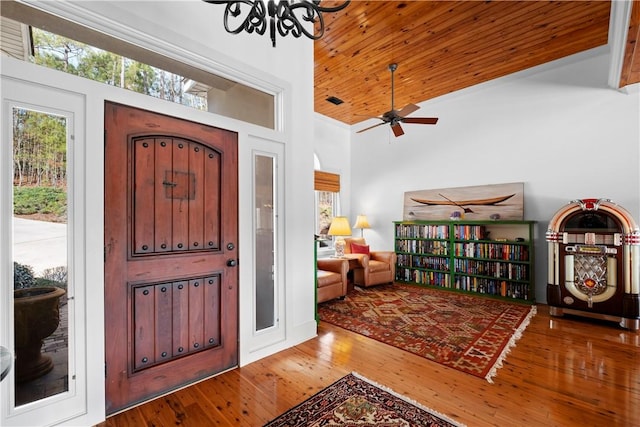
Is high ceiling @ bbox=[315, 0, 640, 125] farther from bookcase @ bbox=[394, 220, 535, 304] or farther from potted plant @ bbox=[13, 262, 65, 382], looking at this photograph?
potted plant @ bbox=[13, 262, 65, 382]

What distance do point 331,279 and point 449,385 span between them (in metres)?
2.25

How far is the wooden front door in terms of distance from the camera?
6.42ft

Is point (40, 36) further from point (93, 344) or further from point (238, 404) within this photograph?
point (238, 404)

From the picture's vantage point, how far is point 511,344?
9.78 feet

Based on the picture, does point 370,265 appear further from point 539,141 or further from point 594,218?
point 539,141

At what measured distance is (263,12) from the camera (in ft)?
5.62

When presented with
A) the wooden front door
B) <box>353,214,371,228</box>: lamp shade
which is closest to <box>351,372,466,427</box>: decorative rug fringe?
the wooden front door

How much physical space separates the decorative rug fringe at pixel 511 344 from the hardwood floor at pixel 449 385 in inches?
1.9

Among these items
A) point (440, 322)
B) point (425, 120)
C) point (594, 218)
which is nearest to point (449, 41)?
point (425, 120)

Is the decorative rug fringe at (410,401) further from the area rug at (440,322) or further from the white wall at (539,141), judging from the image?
the white wall at (539,141)

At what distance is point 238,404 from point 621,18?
448 cm

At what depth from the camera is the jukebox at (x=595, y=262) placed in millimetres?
3344

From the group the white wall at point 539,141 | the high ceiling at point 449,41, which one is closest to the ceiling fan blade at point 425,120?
the high ceiling at point 449,41

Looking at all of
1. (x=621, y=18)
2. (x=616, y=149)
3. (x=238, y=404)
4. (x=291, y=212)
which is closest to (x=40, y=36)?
(x=291, y=212)
